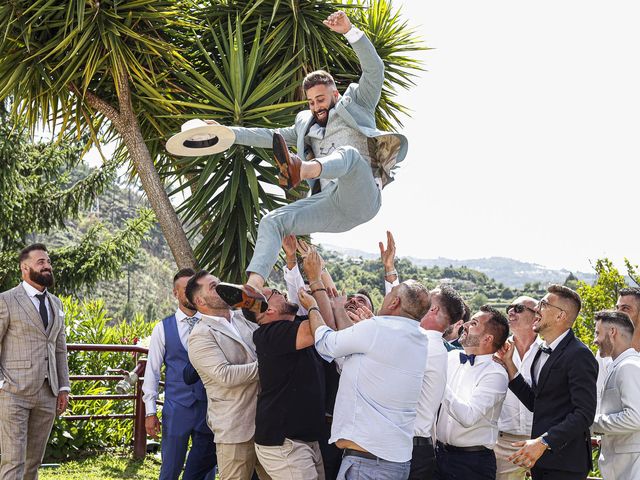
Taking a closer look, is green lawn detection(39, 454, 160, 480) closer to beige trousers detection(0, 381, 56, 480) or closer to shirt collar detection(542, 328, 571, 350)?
beige trousers detection(0, 381, 56, 480)

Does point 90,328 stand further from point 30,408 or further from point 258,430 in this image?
point 258,430

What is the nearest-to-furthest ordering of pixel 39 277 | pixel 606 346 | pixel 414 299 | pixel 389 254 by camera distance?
pixel 414 299 < pixel 606 346 < pixel 389 254 < pixel 39 277

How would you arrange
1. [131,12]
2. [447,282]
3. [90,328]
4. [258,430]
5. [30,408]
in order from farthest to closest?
[90,328]
[131,12]
[30,408]
[447,282]
[258,430]

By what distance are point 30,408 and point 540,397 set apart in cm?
352

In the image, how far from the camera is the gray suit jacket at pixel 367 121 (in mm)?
4609

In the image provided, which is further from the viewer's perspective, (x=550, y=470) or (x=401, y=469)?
(x=550, y=470)

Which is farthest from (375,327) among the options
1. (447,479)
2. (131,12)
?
(131,12)

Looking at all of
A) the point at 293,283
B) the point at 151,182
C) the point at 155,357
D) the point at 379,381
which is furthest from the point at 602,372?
the point at 151,182

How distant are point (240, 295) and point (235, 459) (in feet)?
3.89

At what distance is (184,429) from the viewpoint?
5453mm

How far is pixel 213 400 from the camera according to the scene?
4.86 m

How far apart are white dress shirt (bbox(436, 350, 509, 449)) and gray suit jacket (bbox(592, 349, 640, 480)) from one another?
633mm

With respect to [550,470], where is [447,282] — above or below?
above

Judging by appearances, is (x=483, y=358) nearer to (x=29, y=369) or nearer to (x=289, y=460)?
(x=289, y=460)
